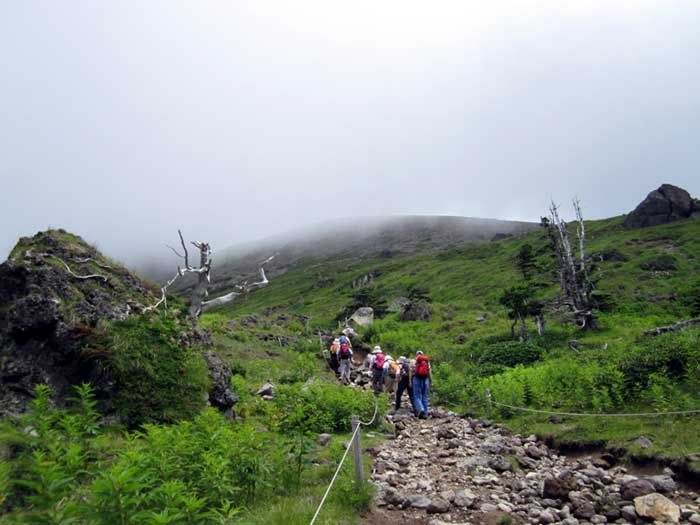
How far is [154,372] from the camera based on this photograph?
10.1 meters

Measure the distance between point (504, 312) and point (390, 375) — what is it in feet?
81.0

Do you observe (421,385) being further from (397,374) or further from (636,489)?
(636,489)

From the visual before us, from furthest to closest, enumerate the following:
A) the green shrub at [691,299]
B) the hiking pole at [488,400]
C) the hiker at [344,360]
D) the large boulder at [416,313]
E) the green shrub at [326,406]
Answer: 1. the large boulder at [416,313]
2. the green shrub at [691,299]
3. the hiker at [344,360]
4. the hiking pole at [488,400]
5. the green shrub at [326,406]

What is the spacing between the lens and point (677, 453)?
29.8ft

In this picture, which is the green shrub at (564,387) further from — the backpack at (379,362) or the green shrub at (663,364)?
the backpack at (379,362)

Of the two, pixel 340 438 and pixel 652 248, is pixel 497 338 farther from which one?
pixel 652 248

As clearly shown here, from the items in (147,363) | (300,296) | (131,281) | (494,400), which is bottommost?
(300,296)

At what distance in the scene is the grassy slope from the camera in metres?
12.4

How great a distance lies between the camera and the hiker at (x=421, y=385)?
50.1ft

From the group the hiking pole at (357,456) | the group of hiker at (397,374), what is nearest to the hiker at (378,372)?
the group of hiker at (397,374)

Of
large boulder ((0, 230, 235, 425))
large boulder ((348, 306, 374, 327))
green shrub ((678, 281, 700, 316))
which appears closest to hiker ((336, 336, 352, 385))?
large boulder ((0, 230, 235, 425))

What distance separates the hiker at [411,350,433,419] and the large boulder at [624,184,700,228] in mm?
72300

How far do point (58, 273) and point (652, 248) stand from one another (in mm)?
65312

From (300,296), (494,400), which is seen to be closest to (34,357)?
→ (494,400)
